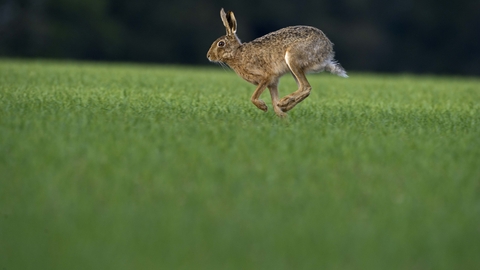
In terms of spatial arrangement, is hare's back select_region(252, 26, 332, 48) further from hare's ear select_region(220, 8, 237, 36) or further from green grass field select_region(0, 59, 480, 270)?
green grass field select_region(0, 59, 480, 270)

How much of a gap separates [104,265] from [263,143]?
387cm

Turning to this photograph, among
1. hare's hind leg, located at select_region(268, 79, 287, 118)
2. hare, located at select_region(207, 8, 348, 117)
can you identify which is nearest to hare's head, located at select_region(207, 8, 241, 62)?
hare, located at select_region(207, 8, 348, 117)

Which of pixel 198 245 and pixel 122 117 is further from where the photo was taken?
pixel 122 117

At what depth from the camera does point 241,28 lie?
50.8 meters

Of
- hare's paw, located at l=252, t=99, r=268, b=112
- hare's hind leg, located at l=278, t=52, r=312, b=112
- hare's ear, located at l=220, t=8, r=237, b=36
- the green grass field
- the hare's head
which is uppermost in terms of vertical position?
hare's ear, located at l=220, t=8, r=237, b=36

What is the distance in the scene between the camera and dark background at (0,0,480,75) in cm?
4556

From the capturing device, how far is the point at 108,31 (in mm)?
A: 47344

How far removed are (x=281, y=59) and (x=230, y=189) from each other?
15.3ft

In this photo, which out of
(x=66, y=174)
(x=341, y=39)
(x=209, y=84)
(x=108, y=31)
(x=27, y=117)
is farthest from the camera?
(x=341, y=39)

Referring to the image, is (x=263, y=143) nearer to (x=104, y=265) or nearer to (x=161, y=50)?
(x=104, y=265)

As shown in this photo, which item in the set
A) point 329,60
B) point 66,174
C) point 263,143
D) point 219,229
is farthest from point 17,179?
point 329,60

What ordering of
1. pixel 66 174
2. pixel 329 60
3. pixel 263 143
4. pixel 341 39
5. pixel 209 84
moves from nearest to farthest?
Result: pixel 66 174 < pixel 263 143 < pixel 329 60 < pixel 209 84 < pixel 341 39

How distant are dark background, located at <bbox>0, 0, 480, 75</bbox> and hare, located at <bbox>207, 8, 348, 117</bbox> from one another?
110 ft

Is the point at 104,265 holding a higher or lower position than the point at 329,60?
lower
